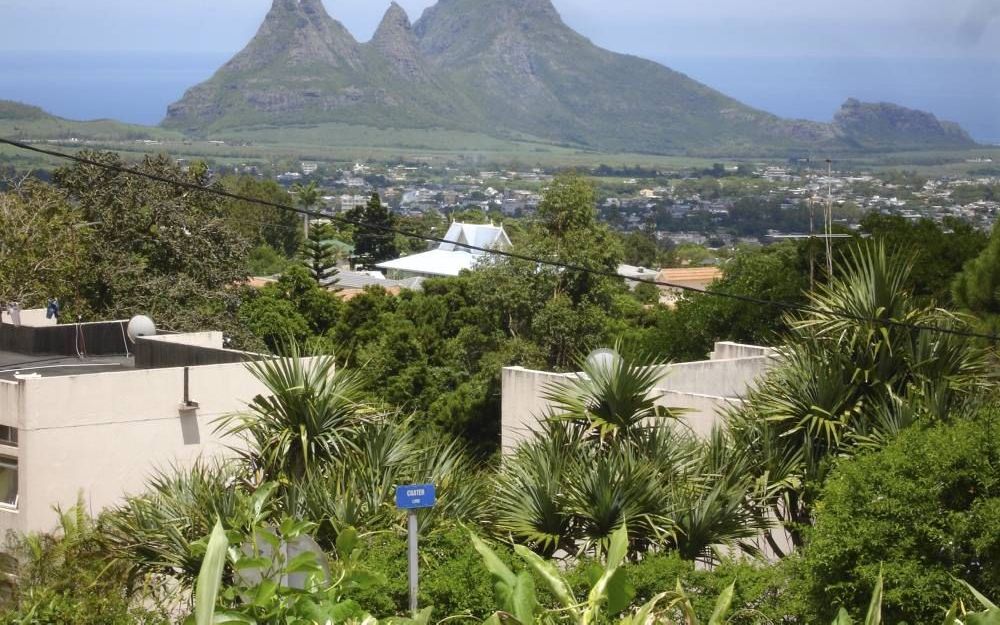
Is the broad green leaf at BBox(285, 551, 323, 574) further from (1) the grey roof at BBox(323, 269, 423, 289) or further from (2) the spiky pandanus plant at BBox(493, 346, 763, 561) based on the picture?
(1) the grey roof at BBox(323, 269, 423, 289)

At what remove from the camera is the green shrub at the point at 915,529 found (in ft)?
31.1

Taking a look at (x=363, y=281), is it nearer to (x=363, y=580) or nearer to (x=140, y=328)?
(x=140, y=328)

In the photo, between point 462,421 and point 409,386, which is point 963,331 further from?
point 409,386

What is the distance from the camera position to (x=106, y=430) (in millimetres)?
17391

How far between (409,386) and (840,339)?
2546 centimetres

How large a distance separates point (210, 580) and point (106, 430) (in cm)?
1459

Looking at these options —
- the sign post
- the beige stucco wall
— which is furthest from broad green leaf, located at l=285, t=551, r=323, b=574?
the beige stucco wall

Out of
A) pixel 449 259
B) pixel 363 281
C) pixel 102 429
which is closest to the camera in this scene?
pixel 102 429

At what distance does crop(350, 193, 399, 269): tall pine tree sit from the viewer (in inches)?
3442

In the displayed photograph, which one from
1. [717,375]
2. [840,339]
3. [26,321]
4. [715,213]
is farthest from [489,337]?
[715,213]

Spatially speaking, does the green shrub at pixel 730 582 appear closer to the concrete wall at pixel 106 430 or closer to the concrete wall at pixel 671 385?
the concrete wall at pixel 671 385

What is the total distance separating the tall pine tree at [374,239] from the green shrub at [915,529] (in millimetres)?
77517

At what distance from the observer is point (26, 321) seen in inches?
1032

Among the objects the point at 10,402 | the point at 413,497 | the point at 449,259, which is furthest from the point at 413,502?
the point at 449,259
